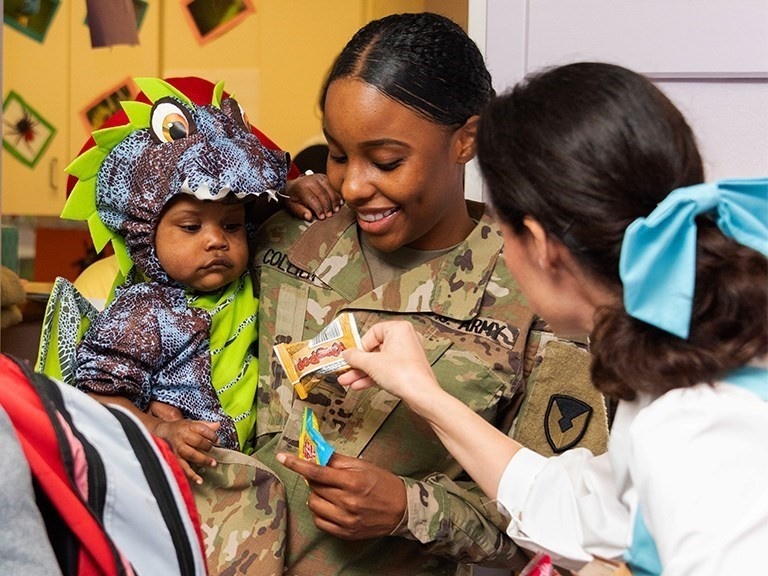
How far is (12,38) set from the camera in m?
4.20

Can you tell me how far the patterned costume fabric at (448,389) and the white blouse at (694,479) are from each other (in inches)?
17.6

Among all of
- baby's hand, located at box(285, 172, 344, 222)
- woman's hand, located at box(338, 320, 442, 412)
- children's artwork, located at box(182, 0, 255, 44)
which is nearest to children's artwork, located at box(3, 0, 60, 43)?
children's artwork, located at box(182, 0, 255, 44)

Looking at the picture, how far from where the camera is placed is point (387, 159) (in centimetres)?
160

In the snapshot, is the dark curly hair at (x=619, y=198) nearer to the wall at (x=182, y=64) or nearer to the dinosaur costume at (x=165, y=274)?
the dinosaur costume at (x=165, y=274)

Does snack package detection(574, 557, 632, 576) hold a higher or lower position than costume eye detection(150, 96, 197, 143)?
lower

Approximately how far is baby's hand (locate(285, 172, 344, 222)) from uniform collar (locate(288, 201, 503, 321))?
1.1 inches

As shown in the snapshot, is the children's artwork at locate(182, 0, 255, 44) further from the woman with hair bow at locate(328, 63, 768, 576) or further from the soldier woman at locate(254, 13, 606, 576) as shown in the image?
the woman with hair bow at locate(328, 63, 768, 576)

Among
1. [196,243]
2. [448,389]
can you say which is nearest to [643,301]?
[448,389]

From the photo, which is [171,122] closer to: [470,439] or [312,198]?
[312,198]

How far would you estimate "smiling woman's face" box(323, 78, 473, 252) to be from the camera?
1.60 m

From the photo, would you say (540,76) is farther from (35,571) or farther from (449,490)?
(35,571)

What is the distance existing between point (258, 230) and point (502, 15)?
0.72 metres

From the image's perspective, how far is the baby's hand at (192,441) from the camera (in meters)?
1.51

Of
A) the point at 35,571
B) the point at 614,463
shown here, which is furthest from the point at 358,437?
the point at 35,571
